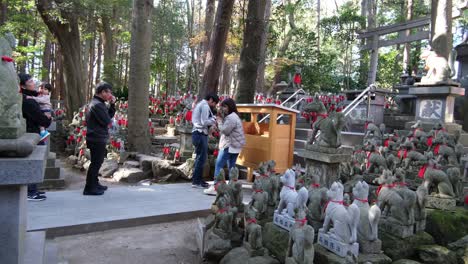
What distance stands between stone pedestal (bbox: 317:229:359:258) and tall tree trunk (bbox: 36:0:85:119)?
13149mm

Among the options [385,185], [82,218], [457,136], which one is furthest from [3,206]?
[457,136]

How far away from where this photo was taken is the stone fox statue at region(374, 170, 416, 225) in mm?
3717

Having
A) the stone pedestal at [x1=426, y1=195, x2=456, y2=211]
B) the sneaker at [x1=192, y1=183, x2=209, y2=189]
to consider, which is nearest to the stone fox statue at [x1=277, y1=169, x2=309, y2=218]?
the stone pedestal at [x1=426, y1=195, x2=456, y2=211]

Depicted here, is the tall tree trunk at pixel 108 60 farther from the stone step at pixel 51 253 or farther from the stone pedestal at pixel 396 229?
the stone pedestal at pixel 396 229

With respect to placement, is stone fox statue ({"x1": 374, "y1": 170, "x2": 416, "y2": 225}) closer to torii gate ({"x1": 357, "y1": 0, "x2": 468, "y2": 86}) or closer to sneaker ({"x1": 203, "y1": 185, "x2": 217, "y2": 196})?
sneaker ({"x1": 203, "y1": 185, "x2": 217, "y2": 196})

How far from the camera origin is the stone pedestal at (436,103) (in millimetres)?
8633

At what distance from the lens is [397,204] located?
12.3 feet

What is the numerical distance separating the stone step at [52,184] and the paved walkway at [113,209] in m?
1.60

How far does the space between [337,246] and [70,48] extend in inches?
567

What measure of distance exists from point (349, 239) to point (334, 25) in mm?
18722

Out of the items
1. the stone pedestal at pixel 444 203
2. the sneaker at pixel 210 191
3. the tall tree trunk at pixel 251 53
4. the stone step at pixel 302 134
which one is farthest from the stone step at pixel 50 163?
the stone pedestal at pixel 444 203

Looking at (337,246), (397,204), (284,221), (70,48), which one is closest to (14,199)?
(284,221)

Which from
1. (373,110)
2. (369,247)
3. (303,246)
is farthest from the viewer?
(373,110)

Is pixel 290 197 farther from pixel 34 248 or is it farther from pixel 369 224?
pixel 34 248
